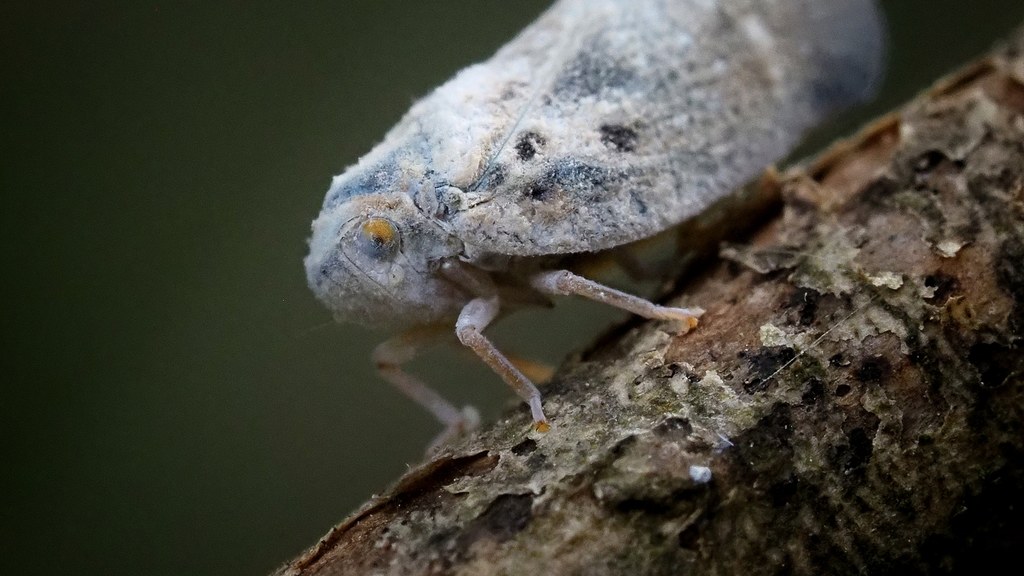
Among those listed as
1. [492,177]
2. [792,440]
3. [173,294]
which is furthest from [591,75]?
[173,294]

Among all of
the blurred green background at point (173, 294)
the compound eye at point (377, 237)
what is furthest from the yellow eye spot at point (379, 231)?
the blurred green background at point (173, 294)

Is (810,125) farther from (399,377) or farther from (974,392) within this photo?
(399,377)

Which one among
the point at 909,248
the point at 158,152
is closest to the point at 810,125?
the point at 909,248

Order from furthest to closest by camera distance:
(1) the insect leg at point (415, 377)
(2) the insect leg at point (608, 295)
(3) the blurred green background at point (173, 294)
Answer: (3) the blurred green background at point (173, 294), (1) the insect leg at point (415, 377), (2) the insect leg at point (608, 295)

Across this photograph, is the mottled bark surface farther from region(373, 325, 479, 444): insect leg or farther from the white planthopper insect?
region(373, 325, 479, 444): insect leg

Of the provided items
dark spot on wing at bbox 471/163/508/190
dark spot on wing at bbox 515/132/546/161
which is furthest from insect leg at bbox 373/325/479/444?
dark spot on wing at bbox 515/132/546/161

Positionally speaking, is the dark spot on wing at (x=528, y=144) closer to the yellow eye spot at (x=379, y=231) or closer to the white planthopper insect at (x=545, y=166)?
the white planthopper insect at (x=545, y=166)

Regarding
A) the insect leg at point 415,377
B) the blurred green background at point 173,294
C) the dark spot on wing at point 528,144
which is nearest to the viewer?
the dark spot on wing at point 528,144
